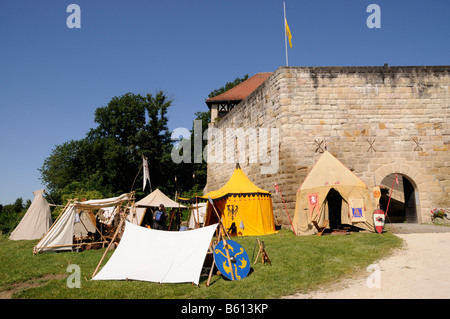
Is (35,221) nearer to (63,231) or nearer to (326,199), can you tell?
(63,231)

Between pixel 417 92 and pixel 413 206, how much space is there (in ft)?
14.1

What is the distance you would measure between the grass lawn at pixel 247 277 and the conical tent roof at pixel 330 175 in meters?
2.40

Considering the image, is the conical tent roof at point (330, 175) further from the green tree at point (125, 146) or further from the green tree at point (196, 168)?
the green tree at point (196, 168)

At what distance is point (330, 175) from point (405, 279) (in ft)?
19.4

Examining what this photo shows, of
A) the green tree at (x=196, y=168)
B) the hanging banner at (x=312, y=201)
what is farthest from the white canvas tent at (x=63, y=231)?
the green tree at (x=196, y=168)

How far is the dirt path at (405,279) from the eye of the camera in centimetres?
384

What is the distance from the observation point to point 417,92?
11570 mm

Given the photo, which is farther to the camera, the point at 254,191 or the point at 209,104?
the point at 209,104

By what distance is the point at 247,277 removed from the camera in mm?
5172

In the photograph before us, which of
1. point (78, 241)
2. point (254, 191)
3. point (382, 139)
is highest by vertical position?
point (382, 139)

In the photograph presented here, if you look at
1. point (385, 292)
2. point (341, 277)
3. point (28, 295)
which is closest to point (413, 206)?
point (341, 277)

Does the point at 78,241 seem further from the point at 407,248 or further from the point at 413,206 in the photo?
the point at 413,206
